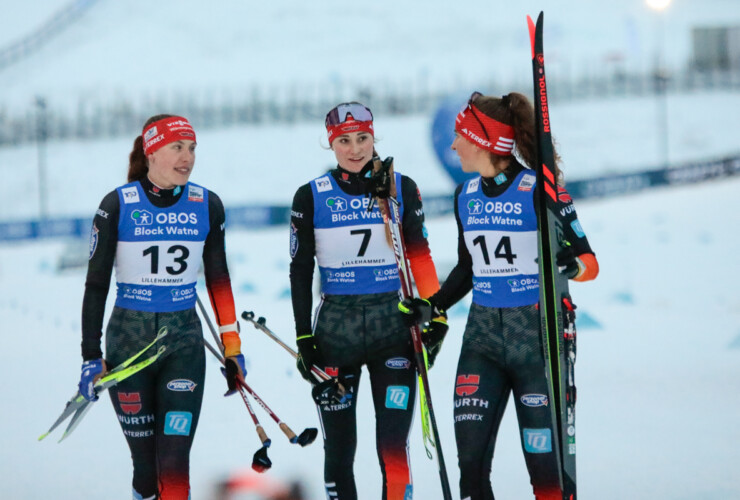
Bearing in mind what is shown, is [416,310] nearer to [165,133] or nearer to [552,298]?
[552,298]

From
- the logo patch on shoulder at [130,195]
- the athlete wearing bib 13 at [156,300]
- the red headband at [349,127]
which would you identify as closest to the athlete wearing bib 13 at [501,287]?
the red headband at [349,127]

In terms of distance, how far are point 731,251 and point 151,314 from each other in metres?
12.7

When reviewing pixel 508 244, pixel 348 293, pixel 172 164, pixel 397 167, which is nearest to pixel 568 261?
pixel 508 244

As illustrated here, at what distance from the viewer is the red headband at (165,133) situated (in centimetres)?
361

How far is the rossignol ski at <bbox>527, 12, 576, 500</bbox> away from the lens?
318 cm

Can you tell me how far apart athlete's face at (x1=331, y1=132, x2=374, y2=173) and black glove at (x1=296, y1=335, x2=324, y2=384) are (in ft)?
2.48

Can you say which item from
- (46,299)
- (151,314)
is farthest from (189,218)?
(46,299)

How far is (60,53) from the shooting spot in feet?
133

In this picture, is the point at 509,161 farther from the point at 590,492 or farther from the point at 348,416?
the point at 590,492

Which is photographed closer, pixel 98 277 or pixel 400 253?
pixel 98 277

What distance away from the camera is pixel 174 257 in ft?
11.8

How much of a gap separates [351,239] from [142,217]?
2.85ft

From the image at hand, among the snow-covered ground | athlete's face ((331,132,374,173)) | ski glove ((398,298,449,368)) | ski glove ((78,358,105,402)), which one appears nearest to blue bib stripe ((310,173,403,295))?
athlete's face ((331,132,374,173))

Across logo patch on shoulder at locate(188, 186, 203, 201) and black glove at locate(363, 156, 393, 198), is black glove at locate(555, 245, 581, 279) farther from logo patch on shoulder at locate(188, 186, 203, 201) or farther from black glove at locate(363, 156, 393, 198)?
logo patch on shoulder at locate(188, 186, 203, 201)
